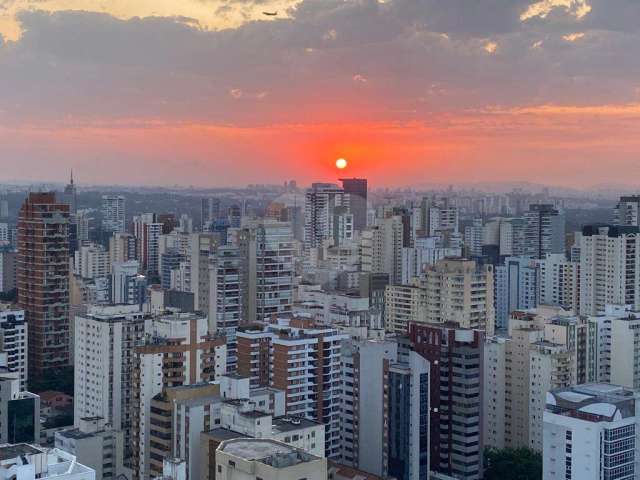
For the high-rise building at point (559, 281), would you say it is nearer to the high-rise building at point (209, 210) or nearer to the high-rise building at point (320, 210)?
the high-rise building at point (320, 210)

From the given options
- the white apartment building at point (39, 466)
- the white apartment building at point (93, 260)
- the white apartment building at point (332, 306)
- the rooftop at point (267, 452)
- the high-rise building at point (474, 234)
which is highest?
the high-rise building at point (474, 234)

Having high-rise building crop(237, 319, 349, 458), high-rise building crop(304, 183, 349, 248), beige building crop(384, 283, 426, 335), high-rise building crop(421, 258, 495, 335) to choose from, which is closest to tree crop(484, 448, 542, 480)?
high-rise building crop(237, 319, 349, 458)

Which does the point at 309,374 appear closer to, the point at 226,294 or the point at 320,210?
the point at 226,294

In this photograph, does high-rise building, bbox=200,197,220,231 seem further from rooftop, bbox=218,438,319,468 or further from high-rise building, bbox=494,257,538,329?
rooftop, bbox=218,438,319,468

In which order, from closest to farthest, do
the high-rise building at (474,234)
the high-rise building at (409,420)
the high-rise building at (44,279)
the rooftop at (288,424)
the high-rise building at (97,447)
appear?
the rooftop at (288,424), the high-rise building at (97,447), the high-rise building at (409,420), the high-rise building at (44,279), the high-rise building at (474,234)

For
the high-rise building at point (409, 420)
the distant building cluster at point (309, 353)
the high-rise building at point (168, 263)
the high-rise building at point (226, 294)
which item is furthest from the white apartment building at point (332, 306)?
the high-rise building at point (168, 263)

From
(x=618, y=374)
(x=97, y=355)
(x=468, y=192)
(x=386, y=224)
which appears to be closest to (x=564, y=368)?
(x=618, y=374)
